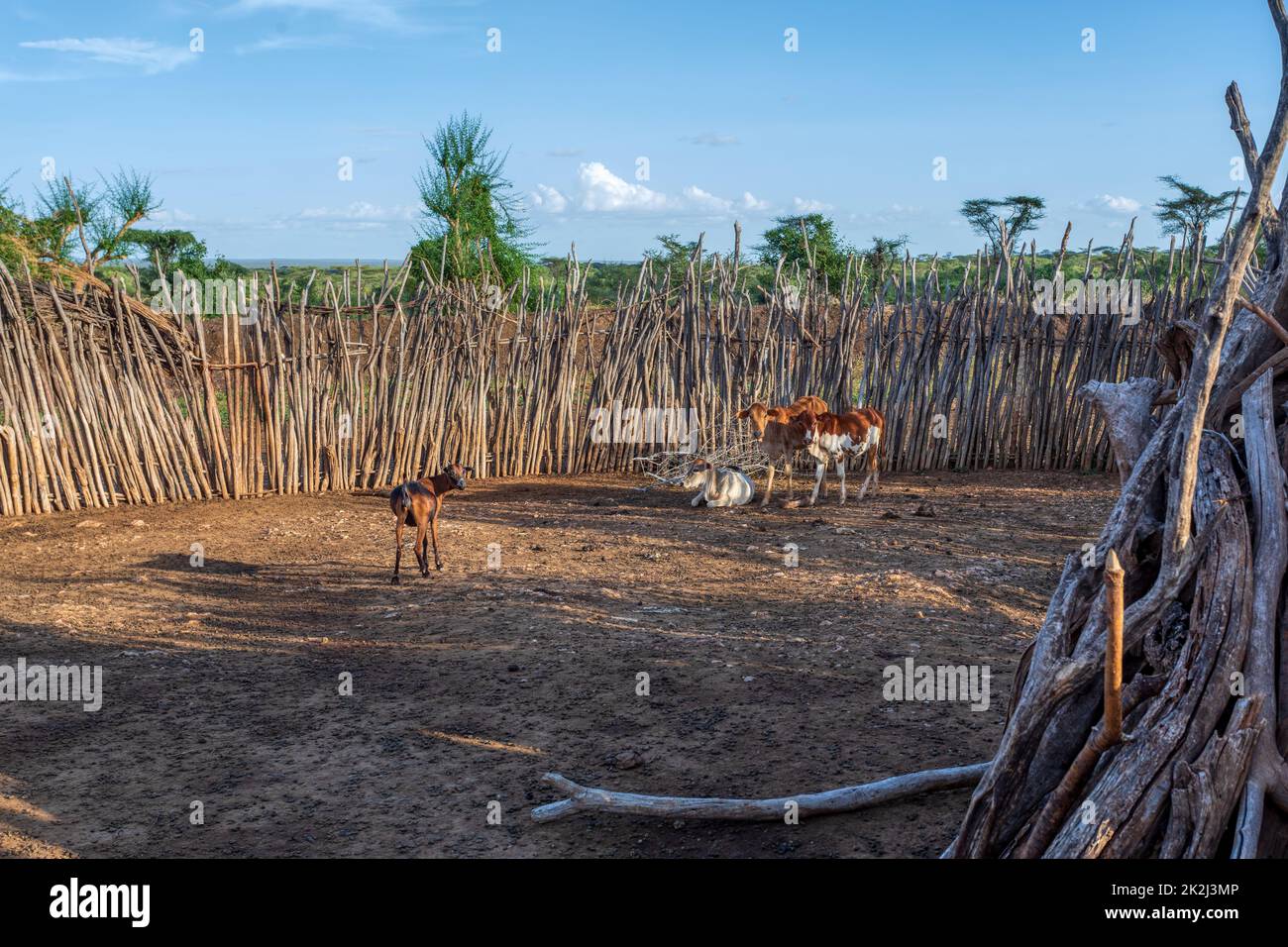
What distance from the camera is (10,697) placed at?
5250 mm

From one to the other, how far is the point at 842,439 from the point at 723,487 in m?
1.13

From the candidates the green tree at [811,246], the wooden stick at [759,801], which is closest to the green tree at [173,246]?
the green tree at [811,246]

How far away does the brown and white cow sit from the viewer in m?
9.75

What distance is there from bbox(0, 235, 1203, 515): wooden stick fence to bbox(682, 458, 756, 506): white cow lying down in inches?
50.7

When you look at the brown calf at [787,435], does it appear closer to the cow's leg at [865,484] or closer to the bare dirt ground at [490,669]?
the cow's leg at [865,484]

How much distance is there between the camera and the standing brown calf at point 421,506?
23.4 ft

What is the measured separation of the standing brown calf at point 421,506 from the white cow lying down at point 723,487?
2.88m

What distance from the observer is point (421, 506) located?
→ 7172mm

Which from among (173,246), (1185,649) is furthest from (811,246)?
(1185,649)

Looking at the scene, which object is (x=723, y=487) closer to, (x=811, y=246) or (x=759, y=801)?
(x=759, y=801)

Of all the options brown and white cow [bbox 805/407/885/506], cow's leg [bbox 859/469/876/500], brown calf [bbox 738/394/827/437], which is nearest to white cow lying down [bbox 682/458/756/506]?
brown calf [bbox 738/394/827/437]

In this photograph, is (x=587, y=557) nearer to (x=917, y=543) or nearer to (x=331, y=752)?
(x=917, y=543)
